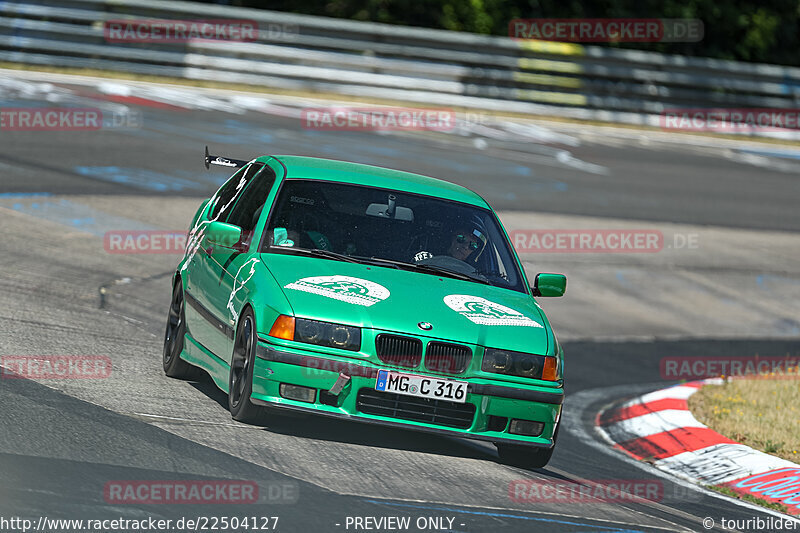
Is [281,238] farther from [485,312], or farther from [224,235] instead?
[485,312]

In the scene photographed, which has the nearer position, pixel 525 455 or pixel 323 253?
pixel 525 455

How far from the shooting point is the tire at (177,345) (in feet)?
28.5

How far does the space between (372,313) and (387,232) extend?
111cm

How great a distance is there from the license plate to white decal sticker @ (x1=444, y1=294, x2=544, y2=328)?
1.41 feet

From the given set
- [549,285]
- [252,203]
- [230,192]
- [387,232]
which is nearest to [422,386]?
[387,232]

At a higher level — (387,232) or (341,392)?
(387,232)

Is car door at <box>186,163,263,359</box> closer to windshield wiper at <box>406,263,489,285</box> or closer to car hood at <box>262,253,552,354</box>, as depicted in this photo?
car hood at <box>262,253,552,354</box>

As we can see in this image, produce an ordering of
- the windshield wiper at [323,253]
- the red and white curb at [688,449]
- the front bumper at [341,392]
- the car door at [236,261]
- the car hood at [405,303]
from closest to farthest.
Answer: the front bumper at [341,392] → the car hood at [405,303] → the car door at [236,261] → the windshield wiper at [323,253] → the red and white curb at [688,449]

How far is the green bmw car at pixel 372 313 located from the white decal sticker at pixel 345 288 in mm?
11

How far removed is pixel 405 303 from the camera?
730 cm

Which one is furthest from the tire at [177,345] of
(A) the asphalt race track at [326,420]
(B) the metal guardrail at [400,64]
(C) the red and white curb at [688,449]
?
(B) the metal guardrail at [400,64]

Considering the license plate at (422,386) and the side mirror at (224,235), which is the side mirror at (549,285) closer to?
the license plate at (422,386)

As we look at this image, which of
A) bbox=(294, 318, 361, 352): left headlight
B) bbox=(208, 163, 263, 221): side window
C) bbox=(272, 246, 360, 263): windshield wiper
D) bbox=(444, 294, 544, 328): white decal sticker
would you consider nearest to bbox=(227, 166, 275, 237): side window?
bbox=(208, 163, 263, 221): side window

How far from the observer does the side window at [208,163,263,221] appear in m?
9.03
